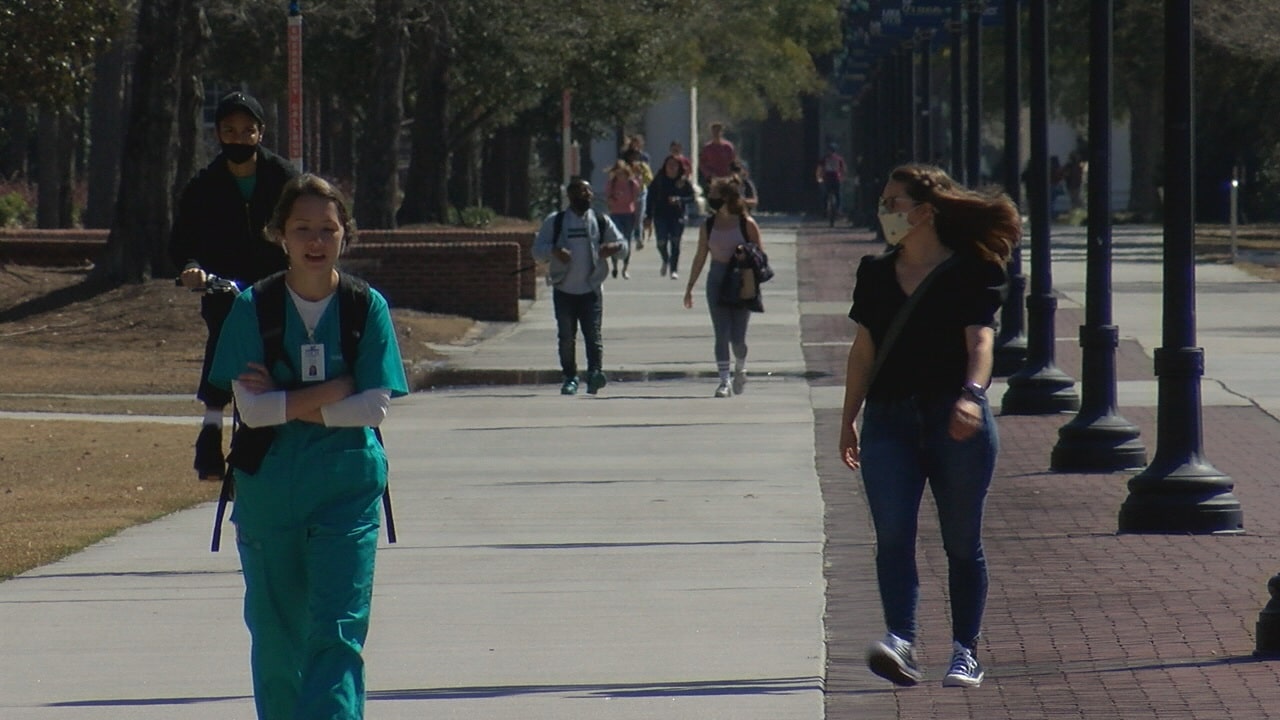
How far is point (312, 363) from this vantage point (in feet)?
19.7

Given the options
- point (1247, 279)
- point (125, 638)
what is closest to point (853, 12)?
point (1247, 279)

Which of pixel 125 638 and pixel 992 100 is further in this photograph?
pixel 992 100

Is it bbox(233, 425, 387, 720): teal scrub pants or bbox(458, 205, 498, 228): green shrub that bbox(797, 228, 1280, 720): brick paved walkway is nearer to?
bbox(233, 425, 387, 720): teal scrub pants

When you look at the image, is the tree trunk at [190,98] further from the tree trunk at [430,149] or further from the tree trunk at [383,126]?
the tree trunk at [430,149]

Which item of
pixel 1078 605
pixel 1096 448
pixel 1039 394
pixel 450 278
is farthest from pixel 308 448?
pixel 450 278

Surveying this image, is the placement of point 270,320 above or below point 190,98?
below

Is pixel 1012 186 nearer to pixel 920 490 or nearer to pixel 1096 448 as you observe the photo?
pixel 1096 448

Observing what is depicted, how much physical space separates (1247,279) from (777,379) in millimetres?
14312

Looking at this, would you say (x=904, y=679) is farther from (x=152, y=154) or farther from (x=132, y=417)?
(x=152, y=154)

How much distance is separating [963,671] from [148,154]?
60.5ft

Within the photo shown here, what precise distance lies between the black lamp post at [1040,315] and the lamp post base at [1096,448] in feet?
8.26

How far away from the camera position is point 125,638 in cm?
827

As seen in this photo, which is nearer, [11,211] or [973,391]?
[973,391]

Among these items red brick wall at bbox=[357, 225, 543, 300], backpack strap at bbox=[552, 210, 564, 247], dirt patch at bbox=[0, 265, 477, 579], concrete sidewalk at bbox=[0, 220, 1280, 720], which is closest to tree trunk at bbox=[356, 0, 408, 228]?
red brick wall at bbox=[357, 225, 543, 300]
